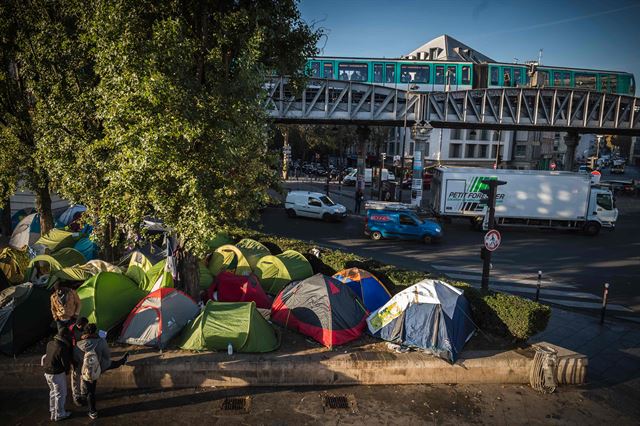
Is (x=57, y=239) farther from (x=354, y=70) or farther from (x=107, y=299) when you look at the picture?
(x=354, y=70)

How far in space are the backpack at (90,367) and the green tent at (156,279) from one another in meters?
3.45

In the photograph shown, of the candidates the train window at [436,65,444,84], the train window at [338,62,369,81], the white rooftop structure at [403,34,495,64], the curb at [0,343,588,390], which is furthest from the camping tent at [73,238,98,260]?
the white rooftop structure at [403,34,495,64]

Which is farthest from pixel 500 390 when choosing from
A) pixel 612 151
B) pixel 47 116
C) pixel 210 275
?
pixel 612 151

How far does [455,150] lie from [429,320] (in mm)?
51781

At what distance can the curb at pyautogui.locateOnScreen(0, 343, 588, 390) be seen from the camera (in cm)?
809

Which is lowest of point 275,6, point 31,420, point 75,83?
point 31,420

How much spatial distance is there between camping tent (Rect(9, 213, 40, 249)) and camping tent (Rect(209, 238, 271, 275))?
27.7 ft

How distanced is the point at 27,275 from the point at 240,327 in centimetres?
734

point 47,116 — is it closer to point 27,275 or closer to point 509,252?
point 27,275

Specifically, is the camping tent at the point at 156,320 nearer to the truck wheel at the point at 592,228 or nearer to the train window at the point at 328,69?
the truck wheel at the point at 592,228

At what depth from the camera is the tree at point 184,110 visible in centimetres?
835

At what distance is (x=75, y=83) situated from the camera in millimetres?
12055

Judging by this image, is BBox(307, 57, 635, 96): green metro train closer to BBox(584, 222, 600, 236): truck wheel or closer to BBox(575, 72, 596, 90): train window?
BBox(575, 72, 596, 90): train window

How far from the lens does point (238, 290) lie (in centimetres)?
1080
